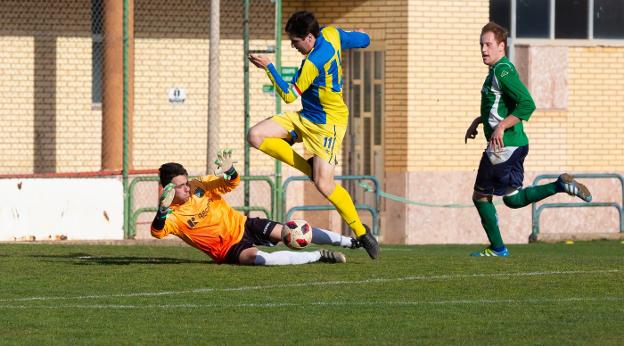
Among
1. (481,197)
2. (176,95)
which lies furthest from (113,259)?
(176,95)

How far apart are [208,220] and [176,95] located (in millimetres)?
11905

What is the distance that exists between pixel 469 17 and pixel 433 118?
5.65 ft

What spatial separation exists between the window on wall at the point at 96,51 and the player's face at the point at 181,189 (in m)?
11.0

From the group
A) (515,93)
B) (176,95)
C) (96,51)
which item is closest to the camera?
(515,93)

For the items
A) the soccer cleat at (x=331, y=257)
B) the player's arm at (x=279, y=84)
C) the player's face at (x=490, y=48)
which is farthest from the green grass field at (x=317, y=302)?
the player's face at (x=490, y=48)

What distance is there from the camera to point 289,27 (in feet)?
43.1

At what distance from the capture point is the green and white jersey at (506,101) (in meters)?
14.1

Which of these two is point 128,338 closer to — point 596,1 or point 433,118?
point 433,118

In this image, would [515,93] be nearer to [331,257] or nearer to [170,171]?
[331,257]

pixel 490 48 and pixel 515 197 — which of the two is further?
pixel 515 197

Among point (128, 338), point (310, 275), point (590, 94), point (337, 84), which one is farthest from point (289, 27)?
point (590, 94)

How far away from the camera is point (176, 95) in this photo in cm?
2488

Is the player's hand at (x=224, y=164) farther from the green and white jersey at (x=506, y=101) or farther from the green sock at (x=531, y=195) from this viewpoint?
the green sock at (x=531, y=195)

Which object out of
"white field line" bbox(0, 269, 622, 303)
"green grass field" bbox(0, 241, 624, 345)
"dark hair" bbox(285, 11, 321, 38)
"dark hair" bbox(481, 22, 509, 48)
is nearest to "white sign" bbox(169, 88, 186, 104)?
"green grass field" bbox(0, 241, 624, 345)
